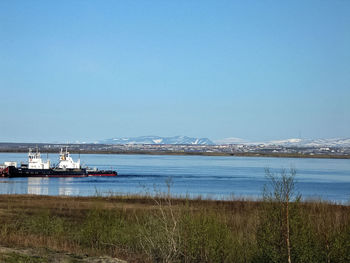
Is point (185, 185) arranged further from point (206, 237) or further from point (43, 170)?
point (206, 237)

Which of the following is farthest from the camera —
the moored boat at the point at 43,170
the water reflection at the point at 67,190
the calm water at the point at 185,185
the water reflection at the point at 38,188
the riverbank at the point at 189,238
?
the moored boat at the point at 43,170

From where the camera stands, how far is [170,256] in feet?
58.4

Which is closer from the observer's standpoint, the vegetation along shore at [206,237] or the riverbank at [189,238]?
the vegetation along shore at [206,237]

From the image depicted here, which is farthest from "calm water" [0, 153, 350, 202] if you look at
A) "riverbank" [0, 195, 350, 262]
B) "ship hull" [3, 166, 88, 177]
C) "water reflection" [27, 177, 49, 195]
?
"riverbank" [0, 195, 350, 262]

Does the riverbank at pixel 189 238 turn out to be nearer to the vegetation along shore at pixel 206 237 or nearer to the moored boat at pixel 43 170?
the vegetation along shore at pixel 206 237

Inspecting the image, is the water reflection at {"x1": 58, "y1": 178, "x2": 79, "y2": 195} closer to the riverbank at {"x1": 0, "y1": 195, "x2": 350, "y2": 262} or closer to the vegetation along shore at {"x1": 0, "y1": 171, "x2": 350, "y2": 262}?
the riverbank at {"x1": 0, "y1": 195, "x2": 350, "y2": 262}

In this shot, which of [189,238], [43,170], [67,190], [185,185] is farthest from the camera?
[43,170]

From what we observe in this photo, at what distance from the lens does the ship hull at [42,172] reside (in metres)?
99.6

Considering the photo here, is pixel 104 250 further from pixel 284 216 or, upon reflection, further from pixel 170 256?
pixel 284 216

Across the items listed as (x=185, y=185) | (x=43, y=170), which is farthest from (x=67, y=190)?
(x=43, y=170)

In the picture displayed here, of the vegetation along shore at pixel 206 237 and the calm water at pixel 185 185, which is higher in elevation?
the vegetation along shore at pixel 206 237

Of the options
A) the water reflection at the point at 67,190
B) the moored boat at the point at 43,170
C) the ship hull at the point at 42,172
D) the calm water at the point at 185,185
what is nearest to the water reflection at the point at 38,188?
the calm water at the point at 185,185

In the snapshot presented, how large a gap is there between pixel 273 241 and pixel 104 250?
7.31 meters

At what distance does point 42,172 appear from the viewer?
10269 cm
